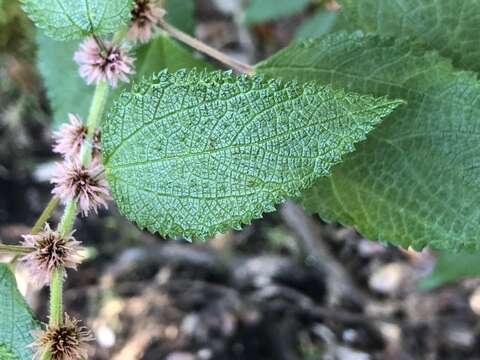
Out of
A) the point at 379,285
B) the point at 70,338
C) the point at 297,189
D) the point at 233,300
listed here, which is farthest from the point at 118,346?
the point at 297,189

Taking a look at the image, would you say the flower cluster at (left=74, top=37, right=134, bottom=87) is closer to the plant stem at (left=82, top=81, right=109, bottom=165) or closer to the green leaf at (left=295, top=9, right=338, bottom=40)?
the plant stem at (left=82, top=81, right=109, bottom=165)

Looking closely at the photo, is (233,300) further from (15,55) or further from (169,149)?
(169,149)

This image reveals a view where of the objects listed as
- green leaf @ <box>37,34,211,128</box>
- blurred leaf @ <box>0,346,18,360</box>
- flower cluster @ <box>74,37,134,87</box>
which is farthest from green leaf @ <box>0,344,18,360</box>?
green leaf @ <box>37,34,211,128</box>

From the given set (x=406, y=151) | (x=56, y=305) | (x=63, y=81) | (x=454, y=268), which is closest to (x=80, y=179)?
(x=56, y=305)

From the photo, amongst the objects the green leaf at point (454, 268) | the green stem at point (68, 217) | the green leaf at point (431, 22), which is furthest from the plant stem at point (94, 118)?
the green leaf at point (454, 268)

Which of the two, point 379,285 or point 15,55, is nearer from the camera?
point 15,55

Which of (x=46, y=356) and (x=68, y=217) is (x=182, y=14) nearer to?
(x=68, y=217)
